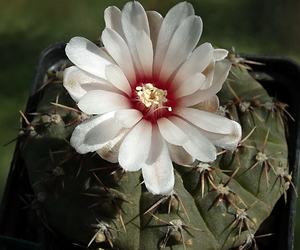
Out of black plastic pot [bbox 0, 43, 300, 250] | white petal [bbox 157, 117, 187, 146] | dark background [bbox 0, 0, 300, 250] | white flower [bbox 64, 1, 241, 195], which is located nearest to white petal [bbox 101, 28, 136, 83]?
white flower [bbox 64, 1, 241, 195]

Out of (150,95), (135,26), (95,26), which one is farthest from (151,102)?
(95,26)

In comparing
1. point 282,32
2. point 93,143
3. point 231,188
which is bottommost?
point 282,32

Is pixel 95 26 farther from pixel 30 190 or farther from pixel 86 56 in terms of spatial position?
pixel 86 56

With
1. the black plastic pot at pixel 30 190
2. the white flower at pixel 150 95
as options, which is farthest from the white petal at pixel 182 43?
the black plastic pot at pixel 30 190

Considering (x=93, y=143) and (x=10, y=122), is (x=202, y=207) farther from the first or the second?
(x=10, y=122)

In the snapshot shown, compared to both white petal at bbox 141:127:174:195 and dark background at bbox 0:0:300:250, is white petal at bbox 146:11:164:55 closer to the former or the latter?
white petal at bbox 141:127:174:195

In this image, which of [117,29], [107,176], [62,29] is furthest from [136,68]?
[62,29]
